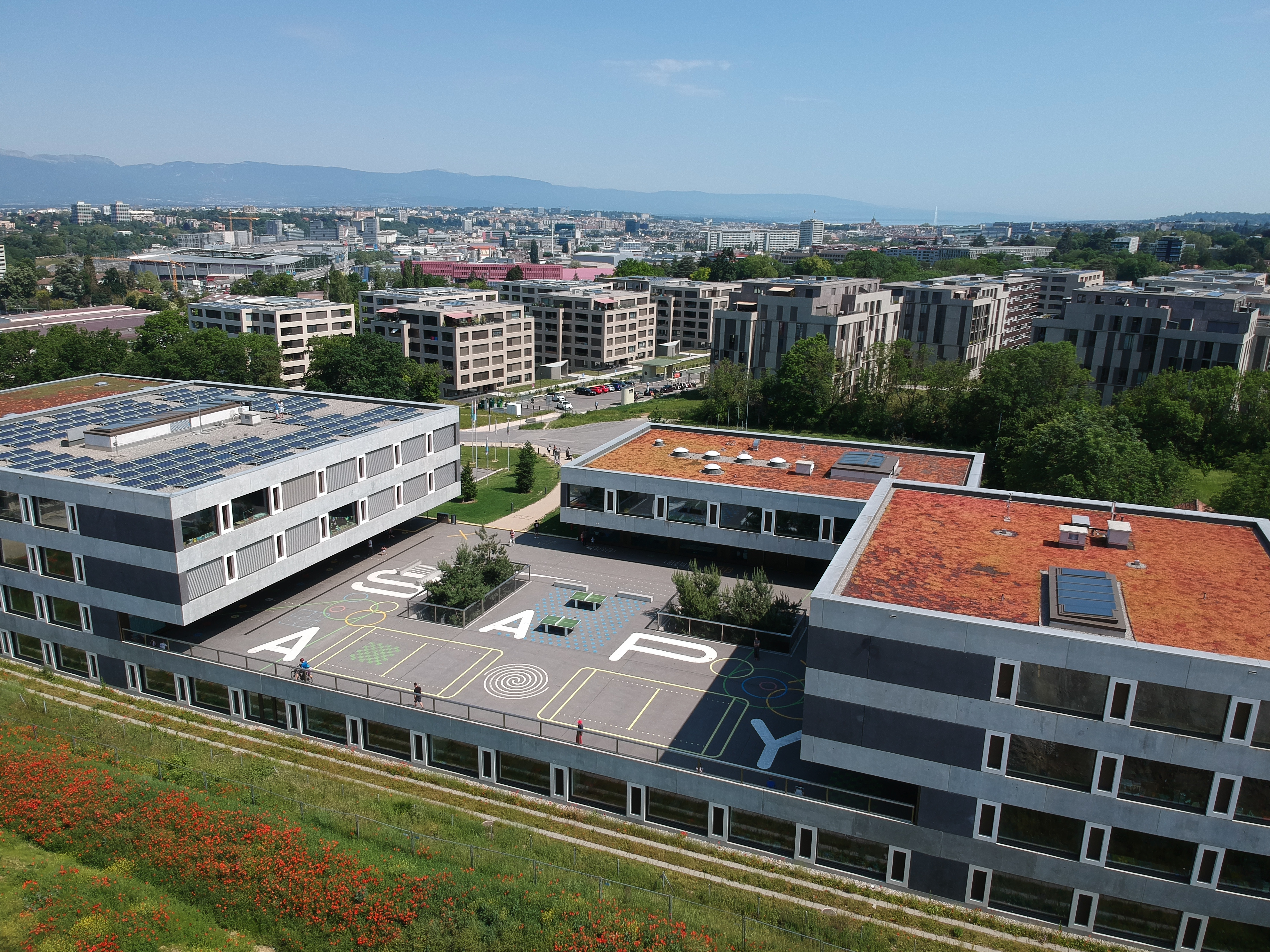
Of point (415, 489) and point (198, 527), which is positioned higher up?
point (198, 527)

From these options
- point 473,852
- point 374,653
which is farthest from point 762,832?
point 374,653

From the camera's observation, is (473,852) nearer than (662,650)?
Yes

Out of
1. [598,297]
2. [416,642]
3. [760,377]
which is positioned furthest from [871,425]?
[416,642]

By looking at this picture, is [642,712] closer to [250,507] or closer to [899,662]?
[899,662]

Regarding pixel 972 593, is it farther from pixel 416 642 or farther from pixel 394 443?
pixel 394 443

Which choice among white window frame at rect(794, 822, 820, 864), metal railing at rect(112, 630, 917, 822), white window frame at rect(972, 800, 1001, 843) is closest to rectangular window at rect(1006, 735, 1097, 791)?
white window frame at rect(972, 800, 1001, 843)

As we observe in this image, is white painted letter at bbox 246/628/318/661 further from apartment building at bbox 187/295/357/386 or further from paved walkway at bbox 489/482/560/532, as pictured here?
apartment building at bbox 187/295/357/386
